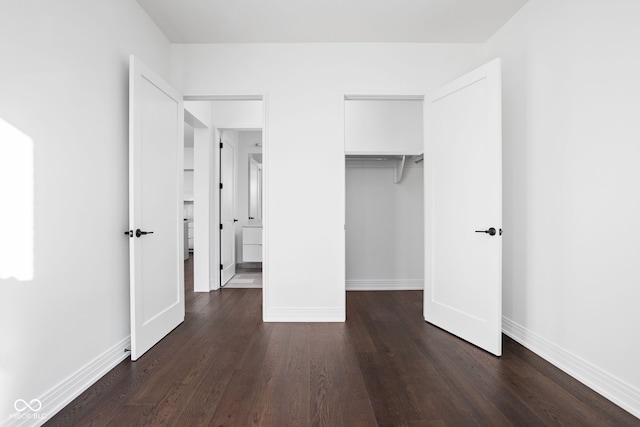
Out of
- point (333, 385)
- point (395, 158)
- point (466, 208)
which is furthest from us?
point (395, 158)

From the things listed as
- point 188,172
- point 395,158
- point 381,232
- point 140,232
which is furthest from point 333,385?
point 188,172

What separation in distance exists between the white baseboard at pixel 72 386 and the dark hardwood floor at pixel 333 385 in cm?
4

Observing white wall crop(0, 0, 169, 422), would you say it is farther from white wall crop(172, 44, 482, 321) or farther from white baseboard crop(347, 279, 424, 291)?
white baseboard crop(347, 279, 424, 291)

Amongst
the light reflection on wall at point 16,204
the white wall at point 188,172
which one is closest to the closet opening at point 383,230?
the light reflection on wall at point 16,204

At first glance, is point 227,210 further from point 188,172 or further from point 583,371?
point 188,172

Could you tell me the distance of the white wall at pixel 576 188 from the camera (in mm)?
1779

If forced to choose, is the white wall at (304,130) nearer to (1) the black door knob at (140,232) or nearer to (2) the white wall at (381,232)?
(1) the black door knob at (140,232)

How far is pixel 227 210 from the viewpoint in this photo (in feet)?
16.0

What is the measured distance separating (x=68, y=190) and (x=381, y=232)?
337 centimetres

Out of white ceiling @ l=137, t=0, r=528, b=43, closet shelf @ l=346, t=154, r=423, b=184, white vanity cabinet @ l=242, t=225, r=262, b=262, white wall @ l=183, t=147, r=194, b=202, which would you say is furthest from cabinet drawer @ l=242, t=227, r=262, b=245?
white wall @ l=183, t=147, r=194, b=202

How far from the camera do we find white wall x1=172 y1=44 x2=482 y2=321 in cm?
317

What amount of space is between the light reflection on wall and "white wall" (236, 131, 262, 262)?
454 cm

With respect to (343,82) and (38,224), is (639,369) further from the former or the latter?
(38,224)

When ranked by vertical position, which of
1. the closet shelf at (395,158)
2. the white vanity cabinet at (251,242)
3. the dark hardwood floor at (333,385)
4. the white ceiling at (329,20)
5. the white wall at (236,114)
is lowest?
the dark hardwood floor at (333,385)
